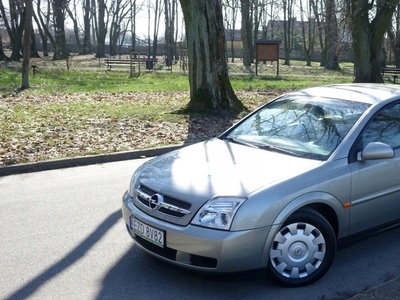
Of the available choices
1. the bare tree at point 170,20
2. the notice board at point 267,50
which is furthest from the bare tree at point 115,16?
the notice board at point 267,50

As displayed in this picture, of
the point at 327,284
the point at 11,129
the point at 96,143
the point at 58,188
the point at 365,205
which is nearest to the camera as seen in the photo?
the point at 327,284

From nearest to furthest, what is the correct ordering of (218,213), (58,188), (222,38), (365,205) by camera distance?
(218,213) → (365,205) → (58,188) → (222,38)

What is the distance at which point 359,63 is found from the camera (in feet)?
65.7

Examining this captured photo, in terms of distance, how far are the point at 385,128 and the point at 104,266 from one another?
9.57ft

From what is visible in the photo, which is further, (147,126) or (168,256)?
(147,126)

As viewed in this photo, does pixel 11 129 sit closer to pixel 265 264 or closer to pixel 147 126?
pixel 147 126

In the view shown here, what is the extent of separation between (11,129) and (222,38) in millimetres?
5553

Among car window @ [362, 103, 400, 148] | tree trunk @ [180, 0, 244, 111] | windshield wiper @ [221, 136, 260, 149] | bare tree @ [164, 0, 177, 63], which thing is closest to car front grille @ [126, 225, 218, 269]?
windshield wiper @ [221, 136, 260, 149]

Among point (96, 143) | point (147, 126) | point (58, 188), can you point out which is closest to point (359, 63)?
point (147, 126)

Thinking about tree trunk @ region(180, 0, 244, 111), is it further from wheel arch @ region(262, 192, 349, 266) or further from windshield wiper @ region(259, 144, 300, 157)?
wheel arch @ region(262, 192, 349, 266)

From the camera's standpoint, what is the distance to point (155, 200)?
4.30 meters

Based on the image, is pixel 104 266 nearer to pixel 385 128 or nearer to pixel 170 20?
pixel 385 128

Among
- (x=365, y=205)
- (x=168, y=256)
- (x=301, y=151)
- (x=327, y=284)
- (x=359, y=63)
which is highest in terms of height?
(x=359, y=63)

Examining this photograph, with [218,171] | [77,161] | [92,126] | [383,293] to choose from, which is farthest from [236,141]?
[92,126]
